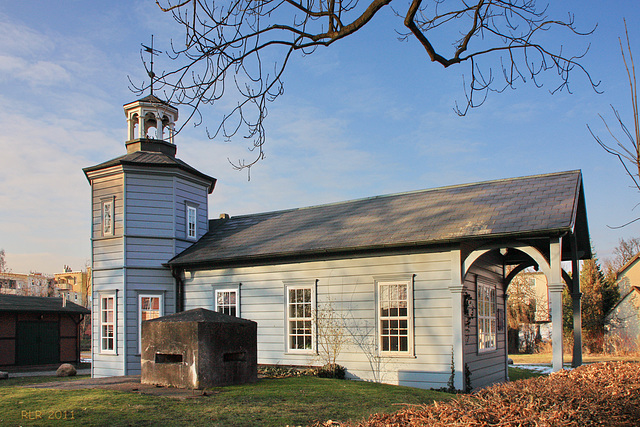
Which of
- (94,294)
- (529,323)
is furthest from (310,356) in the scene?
(529,323)

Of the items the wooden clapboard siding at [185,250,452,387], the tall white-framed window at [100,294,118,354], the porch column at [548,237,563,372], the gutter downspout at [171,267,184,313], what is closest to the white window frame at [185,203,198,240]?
the gutter downspout at [171,267,184,313]

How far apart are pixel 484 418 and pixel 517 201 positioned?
1039cm

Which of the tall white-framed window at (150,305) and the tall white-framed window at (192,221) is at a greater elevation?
the tall white-framed window at (192,221)

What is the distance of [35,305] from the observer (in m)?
23.1

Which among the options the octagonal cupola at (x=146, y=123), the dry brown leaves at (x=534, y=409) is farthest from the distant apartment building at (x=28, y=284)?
the dry brown leaves at (x=534, y=409)

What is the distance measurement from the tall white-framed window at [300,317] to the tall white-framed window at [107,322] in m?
5.75

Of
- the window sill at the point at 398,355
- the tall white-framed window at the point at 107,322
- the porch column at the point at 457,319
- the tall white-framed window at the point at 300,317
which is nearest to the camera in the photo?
the porch column at the point at 457,319

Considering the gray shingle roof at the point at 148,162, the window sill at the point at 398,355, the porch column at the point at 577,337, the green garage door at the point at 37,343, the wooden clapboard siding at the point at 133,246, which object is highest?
the gray shingle roof at the point at 148,162

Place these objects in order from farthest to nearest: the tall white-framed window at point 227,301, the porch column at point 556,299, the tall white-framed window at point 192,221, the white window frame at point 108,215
Result: the tall white-framed window at point 192,221 < the white window frame at point 108,215 < the tall white-framed window at point 227,301 < the porch column at point 556,299

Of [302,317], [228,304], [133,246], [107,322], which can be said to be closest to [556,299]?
[302,317]

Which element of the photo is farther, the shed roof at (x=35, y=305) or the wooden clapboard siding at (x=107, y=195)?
the shed roof at (x=35, y=305)

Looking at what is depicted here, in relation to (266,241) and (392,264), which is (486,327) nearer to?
(392,264)

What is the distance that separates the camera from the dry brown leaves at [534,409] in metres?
3.47

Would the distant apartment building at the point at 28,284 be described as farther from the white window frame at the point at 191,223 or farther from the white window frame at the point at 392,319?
the white window frame at the point at 392,319
